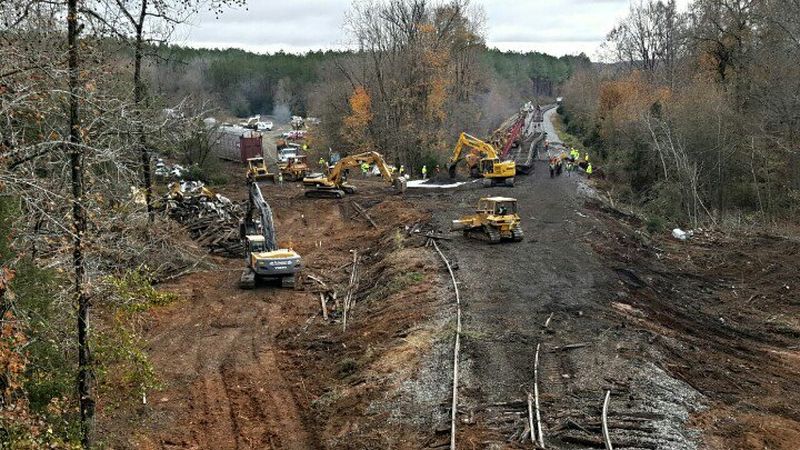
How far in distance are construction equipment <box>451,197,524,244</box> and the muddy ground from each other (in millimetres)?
539

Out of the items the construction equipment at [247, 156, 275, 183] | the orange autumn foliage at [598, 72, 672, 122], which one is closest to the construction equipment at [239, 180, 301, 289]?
the construction equipment at [247, 156, 275, 183]

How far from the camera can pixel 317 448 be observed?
13805 mm

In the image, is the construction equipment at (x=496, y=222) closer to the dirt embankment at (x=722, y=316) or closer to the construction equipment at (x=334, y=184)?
the dirt embankment at (x=722, y=316)

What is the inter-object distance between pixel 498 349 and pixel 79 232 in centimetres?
951

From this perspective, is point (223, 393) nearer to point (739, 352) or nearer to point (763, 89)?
point (739, 352)

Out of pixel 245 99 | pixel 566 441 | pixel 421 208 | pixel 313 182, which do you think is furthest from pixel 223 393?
pixel 245 99

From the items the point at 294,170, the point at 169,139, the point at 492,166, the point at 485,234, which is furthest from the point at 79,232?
the point at 294,170

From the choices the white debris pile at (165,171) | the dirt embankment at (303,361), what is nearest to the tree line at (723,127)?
the dirt embankment at (303,361)

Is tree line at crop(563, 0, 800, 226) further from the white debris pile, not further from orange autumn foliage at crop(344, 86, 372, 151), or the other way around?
the white debris pile

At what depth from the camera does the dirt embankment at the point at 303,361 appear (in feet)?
47.0

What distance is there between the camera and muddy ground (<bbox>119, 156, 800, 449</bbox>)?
1338 cm

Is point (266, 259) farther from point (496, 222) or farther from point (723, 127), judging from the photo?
point (723, 127)

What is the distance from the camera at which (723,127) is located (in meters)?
39.2

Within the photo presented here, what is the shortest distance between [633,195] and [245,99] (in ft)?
367
